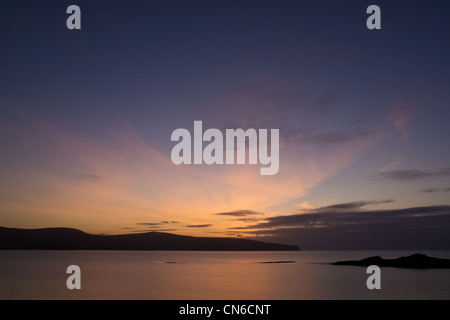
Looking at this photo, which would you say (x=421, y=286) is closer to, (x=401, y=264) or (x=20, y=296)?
(x=401, y=264)

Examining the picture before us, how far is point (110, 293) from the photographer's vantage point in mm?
50375
